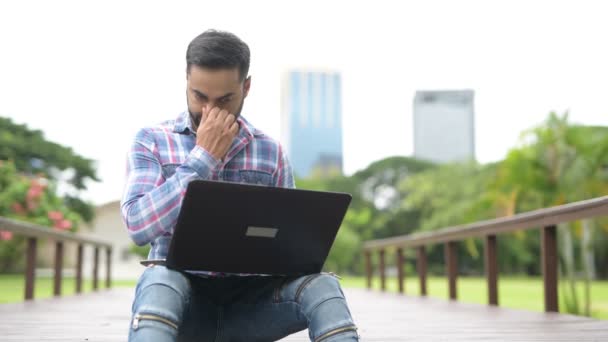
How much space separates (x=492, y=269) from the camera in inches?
196

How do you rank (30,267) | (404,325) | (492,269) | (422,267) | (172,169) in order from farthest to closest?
(422,267), (30,267), (492,269), (404,325), (172,169)

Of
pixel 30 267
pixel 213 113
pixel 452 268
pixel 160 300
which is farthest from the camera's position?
pixel 452 268

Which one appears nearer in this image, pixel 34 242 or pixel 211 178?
pixel 211 178

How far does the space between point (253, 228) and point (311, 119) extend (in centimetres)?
9804

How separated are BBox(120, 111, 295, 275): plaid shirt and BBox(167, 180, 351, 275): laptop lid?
92mm

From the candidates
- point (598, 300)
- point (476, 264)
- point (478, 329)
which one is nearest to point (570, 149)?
point (598, 300)

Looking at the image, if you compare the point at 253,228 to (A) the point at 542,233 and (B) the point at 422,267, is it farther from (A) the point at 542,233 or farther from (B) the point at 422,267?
(B) the point at 422,267

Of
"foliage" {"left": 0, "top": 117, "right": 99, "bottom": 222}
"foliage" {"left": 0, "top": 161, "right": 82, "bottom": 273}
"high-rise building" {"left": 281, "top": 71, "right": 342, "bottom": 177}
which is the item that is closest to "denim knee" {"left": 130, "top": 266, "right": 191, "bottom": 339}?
"foliage" {"left": 0, "top": 161, "right": 82, "bottom": 273}

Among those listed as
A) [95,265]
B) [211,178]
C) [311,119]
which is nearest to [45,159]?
[95,265]

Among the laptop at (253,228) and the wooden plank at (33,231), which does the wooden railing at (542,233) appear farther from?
the wooden plank at (33,231)

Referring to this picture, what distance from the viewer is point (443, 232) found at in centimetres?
622

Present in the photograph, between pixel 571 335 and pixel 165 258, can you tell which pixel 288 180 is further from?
pixel 571 335

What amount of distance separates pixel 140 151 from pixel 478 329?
1.93 metres

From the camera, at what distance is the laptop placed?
1.48 m
